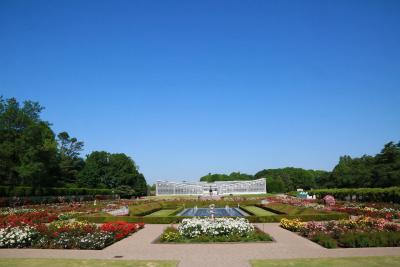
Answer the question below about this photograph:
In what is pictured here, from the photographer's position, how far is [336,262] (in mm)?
9922

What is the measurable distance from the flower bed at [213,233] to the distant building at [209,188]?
6658cm

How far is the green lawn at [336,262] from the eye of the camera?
31.4 ft

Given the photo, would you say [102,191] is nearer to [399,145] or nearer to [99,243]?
[399,145]

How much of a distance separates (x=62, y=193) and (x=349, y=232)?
4239 cm

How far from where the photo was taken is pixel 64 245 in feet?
41.8

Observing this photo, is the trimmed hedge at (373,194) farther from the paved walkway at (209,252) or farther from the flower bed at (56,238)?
the flower bed at (56,238)

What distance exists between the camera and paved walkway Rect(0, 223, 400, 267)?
10703 mm

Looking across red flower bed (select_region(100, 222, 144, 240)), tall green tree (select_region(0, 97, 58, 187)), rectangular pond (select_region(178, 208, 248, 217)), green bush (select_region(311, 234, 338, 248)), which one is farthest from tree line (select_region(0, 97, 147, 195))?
green bush (select_region(311, 234, 338, 248))

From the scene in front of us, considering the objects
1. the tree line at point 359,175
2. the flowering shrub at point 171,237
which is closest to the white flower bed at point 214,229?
the flowering shrub at point 171,237

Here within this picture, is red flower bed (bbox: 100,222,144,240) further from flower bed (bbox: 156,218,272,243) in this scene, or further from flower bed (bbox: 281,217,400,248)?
flower bed (bbox: 281,217,400,248)

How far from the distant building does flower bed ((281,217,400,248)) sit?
65.1 meters

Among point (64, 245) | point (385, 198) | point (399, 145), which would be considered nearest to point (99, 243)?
point (64, 245)

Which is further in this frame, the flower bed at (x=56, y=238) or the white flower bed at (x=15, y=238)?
the white flower bed at (x=15, y=238)

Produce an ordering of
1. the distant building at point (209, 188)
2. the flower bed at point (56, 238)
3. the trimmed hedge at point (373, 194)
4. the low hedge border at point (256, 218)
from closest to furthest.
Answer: the flower bed at point (56, 238) < the low hedge border at point (256, 218) < the trimmed hedge at point (373, 194) < the distant building at point (209, 188)
